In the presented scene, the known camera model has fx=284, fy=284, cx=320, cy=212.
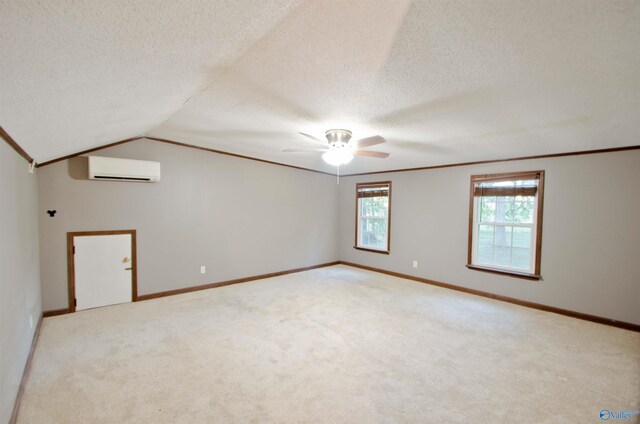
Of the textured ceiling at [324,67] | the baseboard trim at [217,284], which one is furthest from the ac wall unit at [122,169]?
the baseboard trim at [217,284]

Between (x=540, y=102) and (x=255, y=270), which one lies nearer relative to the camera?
(x=540, y=102)

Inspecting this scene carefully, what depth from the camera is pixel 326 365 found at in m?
2.50

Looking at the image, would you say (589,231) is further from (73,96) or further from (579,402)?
(73,96)

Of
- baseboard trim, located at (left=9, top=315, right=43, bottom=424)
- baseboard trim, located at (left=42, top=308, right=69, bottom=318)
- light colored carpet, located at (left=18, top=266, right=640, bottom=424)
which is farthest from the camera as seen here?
baseboard trim, located at (left=42, top=308, right=69, bottom=318)

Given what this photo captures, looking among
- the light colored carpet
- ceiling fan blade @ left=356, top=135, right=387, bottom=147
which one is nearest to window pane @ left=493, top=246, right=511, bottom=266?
the light colored carpet

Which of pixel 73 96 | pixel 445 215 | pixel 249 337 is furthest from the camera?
pixel 445 215

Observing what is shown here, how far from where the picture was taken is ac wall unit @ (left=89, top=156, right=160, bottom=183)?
350 centimetres

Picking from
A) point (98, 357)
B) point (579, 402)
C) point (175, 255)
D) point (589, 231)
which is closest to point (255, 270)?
point (175, 255)

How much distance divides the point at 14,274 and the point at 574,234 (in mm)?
5716

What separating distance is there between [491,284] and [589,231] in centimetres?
140

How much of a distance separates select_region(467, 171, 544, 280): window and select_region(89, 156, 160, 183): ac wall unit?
15.7 ft

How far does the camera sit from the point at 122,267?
3.89 m

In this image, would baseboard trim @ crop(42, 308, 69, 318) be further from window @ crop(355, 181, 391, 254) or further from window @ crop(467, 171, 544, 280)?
window @ crop(467, 171, 544, 280)

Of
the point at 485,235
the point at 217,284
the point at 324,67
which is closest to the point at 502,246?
the point at 485,235
